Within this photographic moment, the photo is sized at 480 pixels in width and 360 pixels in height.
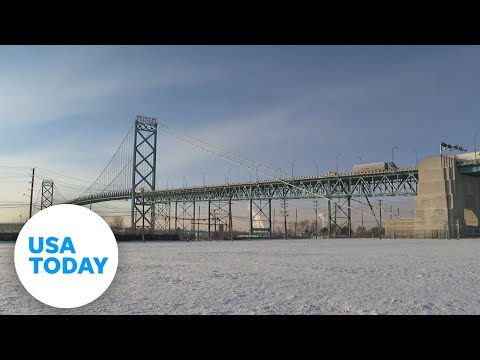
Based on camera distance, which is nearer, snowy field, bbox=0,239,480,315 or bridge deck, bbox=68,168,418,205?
snowy field, bbox=0,239,480,315

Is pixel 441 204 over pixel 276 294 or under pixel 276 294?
over

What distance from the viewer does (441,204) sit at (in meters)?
59.2

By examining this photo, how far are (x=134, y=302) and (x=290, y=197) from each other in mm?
83816

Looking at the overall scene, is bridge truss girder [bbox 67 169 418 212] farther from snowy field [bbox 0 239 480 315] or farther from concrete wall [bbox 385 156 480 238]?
snowy field [bbox 0 239 480 315]

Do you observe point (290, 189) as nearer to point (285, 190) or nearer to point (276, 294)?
point (285, 190)

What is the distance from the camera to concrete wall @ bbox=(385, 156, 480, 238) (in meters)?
58.4

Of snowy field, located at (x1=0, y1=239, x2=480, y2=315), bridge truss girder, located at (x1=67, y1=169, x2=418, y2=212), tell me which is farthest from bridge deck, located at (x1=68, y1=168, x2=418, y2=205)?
snowy field, located at (x1=0, y1=239, x2=480, y2=315)

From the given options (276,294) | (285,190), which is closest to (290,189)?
(285,190)

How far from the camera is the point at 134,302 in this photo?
7.77 meters

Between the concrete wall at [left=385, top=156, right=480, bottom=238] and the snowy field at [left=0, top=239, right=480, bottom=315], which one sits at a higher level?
the concrete wall at [left=385, top=156, right=480, bottom=238]

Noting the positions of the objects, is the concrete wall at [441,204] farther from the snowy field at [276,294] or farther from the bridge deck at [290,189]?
the snowy field at [276,294]

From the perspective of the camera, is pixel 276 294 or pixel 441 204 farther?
pixel 441 204

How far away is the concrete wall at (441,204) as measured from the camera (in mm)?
58375
